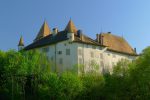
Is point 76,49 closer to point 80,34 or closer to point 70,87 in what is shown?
point 80,34

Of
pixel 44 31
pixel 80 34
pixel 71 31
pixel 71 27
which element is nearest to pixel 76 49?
pixel 71 31

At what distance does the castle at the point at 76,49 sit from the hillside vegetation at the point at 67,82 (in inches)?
217

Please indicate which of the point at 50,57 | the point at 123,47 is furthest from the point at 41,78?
the point at 123,47

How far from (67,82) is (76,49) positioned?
13680 mm

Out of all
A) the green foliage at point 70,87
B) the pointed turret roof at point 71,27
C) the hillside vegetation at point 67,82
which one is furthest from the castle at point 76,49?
the green foliage at point 70,87

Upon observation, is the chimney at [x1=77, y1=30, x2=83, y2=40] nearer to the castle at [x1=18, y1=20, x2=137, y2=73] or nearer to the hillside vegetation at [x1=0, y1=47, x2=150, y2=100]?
the castle at [x1=18, y1=20, x2=137, y2=73]

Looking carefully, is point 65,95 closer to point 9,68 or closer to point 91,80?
point 91,80

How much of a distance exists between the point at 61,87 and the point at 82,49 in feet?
54.0

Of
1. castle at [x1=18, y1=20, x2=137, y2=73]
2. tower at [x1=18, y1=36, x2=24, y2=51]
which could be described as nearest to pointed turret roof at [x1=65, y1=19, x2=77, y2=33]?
castle at [x1=18, y1=20, x2=137, y2=73]

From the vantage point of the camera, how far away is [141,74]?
221 feet

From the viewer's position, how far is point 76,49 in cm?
8181

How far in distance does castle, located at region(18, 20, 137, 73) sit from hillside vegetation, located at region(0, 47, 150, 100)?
217 inches

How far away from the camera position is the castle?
8206 centimetres

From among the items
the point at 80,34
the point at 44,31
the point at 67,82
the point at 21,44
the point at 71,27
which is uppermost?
the point at 44,31
